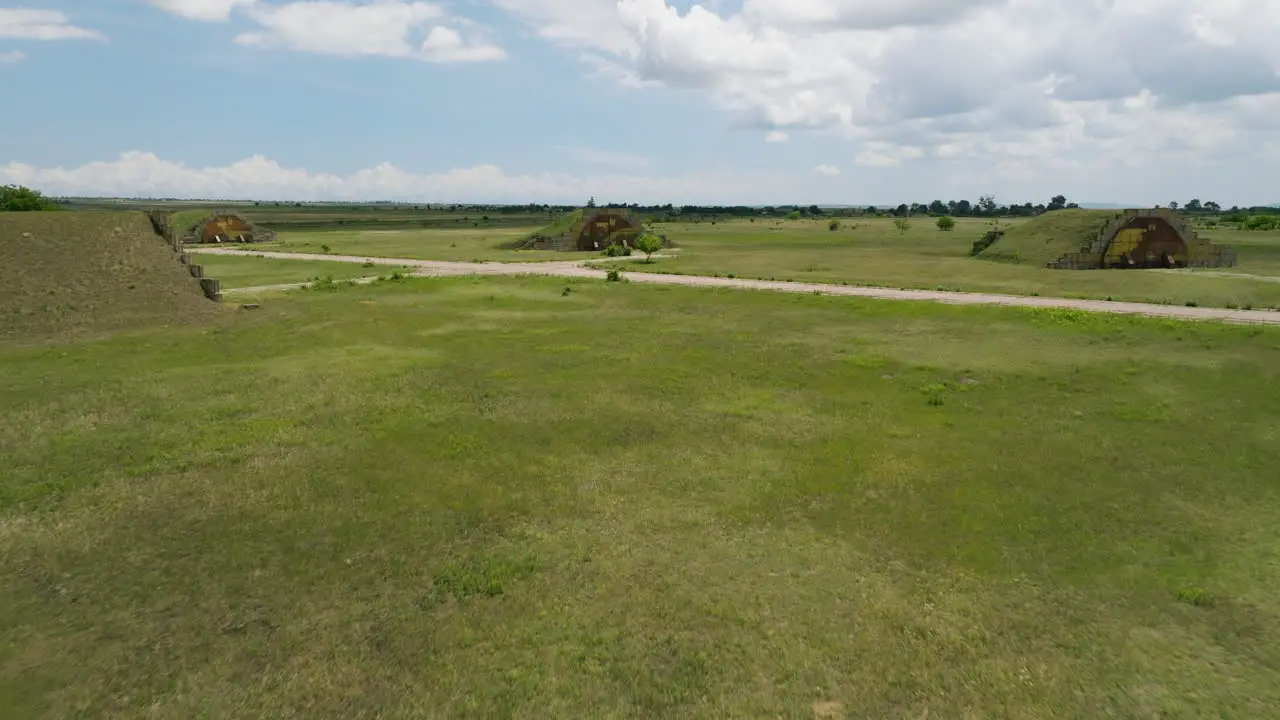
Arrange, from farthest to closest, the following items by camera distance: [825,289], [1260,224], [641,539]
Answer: [1260,224], [825,289], [641,539]

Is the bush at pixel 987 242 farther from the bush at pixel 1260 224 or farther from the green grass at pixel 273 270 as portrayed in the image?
the bush at pixel 1260 224

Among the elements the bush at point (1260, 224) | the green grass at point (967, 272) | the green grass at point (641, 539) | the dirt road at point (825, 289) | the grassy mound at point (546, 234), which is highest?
the bush at point (1260, 224)

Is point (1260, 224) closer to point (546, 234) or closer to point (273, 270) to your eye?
point (546, 234)

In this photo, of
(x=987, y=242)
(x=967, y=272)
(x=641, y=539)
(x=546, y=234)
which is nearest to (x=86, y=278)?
(x=641, y=539)

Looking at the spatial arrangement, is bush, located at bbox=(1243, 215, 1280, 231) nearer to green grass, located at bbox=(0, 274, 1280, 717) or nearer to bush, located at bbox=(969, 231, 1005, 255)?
bush, located at bbox=(969, 231, 1005, 255)

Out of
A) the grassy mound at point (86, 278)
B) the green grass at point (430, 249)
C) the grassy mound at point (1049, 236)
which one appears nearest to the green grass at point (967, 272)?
the grassy mound at point (1049, 236)

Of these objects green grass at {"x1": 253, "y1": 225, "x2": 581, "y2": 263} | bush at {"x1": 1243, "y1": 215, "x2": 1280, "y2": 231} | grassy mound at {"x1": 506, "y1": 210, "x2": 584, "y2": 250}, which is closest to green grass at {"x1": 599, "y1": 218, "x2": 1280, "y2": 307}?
green grass at {"x1": 253, "y1": 225, "x2": 581, "y2": 263}
